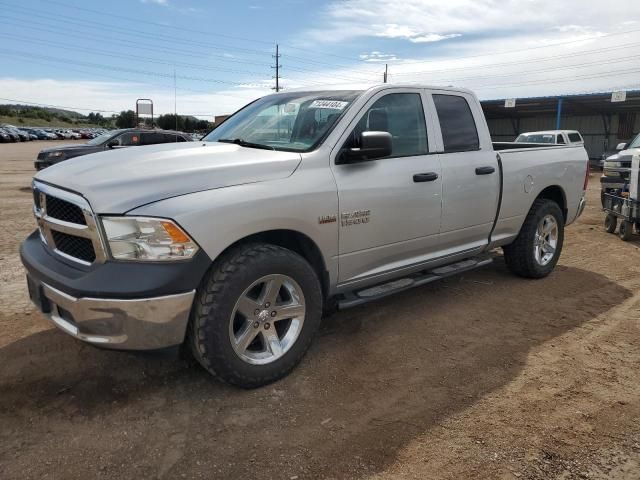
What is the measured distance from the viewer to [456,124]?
4730mm

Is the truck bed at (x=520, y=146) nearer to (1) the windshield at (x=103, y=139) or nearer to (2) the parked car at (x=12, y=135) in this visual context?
(1) the windshield at (x=103, y=139)

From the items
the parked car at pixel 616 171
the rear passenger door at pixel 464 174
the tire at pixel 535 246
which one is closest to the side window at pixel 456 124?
the rear passenger door at pixel 464 174

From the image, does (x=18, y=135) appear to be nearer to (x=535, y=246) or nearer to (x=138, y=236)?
(x=535, y=246)

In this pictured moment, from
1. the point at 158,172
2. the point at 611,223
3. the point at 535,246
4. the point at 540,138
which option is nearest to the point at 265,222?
the point at 158,172

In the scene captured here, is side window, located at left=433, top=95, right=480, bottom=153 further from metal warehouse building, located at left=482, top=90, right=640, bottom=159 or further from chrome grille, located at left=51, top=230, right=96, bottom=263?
metal warehouse building, located at left=482, top=90, right=640, bottom=159

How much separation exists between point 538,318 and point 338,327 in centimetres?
181

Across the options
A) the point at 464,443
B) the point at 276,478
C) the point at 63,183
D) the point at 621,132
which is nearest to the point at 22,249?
the point at 63,183

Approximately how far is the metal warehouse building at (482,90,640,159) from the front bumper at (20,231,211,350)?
3168 cm

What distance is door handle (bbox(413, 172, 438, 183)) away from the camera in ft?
13.5

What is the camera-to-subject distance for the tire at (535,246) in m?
5.55

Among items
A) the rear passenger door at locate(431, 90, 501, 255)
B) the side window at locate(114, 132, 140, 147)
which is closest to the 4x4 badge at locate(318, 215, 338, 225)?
the rear passenger door at locate(431, 90, 501, 255)

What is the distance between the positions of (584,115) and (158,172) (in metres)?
39.7

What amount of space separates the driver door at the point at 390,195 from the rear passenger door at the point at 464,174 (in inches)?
6.4

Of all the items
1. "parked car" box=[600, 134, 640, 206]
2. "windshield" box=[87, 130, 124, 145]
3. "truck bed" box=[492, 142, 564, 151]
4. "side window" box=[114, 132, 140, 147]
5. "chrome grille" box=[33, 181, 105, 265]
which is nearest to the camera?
"chrome grille" box=[33, 181, 105, 265]
